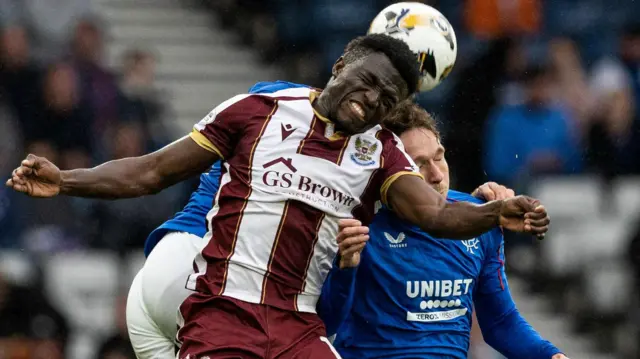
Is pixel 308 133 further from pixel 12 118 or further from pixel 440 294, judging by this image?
pixel 12 118

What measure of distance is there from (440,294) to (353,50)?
1185 millimetres

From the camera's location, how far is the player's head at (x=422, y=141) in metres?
6.30

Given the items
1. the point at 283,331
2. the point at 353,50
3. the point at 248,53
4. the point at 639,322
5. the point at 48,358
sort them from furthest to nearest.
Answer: the point at 248,53 → the point at 639,322 → the point at 48,358 → the point at 353,50 → the point at 283,331

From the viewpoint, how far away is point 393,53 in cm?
580

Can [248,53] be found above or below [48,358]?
above

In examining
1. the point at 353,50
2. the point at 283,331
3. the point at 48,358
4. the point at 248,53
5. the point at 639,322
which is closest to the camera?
the point at 283,331

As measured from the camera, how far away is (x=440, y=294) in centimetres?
627

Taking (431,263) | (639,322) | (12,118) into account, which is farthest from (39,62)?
(431,263)

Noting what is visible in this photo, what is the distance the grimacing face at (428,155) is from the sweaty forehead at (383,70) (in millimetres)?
585

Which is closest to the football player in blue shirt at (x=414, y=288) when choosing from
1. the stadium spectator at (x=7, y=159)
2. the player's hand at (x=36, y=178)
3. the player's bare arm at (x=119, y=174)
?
the player's bare arm at (x=119, y=174)

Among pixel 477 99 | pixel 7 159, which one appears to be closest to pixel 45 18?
pixel 7 159

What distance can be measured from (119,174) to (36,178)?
359 mm

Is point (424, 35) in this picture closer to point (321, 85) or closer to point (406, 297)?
point (406, 297)

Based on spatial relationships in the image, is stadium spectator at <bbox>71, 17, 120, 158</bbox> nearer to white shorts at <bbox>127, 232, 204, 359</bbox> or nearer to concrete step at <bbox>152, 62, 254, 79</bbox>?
concrete step at <bbox>152, 62, 254, 79</bbox>
